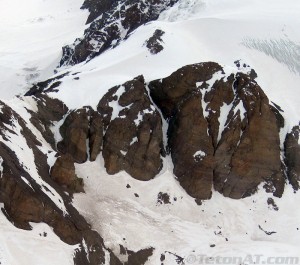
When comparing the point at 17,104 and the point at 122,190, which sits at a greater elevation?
the point at 17,104

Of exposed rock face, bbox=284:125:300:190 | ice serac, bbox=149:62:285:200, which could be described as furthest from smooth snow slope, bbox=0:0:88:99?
exposed rock face, bbox=284:125:300:190

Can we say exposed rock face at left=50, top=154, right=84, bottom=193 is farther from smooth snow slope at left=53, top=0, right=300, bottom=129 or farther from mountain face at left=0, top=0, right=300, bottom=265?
smooth snow slope at left=53, top=0, right=300, bottom=129

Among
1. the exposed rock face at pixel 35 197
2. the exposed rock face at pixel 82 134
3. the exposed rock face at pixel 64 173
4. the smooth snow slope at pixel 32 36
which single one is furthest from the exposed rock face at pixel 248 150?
the smooth snow slope at pixel 32 36

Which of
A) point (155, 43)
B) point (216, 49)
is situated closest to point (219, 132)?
point (155, 43)

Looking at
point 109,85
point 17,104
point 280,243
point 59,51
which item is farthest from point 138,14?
point 280,243

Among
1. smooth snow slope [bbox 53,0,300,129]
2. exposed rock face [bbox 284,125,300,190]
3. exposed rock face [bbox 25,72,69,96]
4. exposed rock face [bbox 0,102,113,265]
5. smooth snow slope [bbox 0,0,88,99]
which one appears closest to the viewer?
exposed rock face [bbox 0,102,113,265]

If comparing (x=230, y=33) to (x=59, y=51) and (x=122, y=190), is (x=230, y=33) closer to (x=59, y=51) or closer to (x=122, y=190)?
(x=122, y=190)

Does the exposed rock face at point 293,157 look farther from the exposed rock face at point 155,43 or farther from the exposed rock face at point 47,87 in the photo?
the exposed rock face at point 47,87
